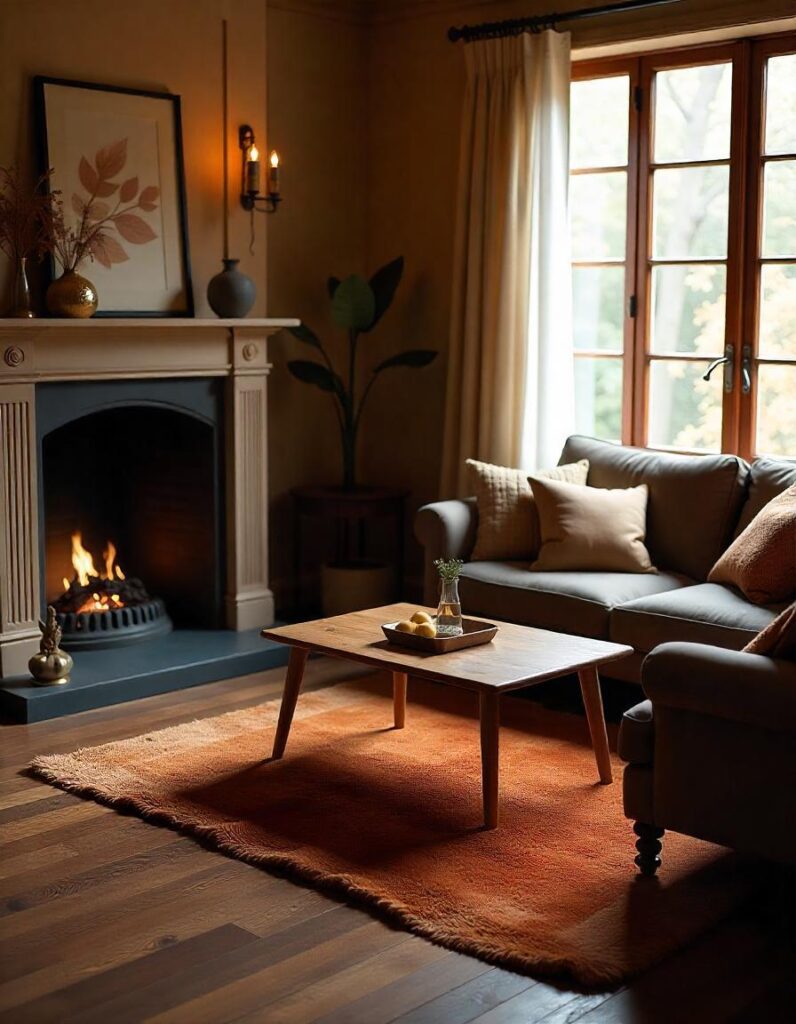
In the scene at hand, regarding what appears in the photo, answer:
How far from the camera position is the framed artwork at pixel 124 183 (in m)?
4.89

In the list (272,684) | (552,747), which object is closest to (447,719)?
(552,747)

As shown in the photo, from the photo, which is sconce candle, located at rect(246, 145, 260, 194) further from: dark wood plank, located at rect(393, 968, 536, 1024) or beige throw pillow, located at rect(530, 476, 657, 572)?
dark wood plank, located at rect(393, 968, 536, 1024)

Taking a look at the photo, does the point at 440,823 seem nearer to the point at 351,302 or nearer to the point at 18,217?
the point at 18,217

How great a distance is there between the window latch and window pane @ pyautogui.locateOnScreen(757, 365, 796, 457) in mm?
104

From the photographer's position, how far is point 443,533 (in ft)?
16.5

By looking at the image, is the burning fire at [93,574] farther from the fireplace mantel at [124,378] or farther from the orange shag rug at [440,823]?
the orange shag rug at [440,823]

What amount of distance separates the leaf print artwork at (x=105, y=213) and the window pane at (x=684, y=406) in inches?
84.0

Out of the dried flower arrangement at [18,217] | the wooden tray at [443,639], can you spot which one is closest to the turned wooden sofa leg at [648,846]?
the wooden tray at [443,639]

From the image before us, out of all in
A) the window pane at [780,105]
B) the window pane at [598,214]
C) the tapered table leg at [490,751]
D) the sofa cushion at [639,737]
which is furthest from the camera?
the window pane at [598,214]

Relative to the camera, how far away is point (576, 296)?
18.7ft

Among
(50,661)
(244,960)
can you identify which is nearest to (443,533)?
(50,661)

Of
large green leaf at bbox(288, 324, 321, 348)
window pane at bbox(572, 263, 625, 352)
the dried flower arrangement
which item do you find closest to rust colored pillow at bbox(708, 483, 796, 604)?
window pane at bbox(572, 263, 625, 352)

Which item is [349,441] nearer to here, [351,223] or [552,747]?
[351,223]

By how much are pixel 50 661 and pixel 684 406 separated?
2.66 m
